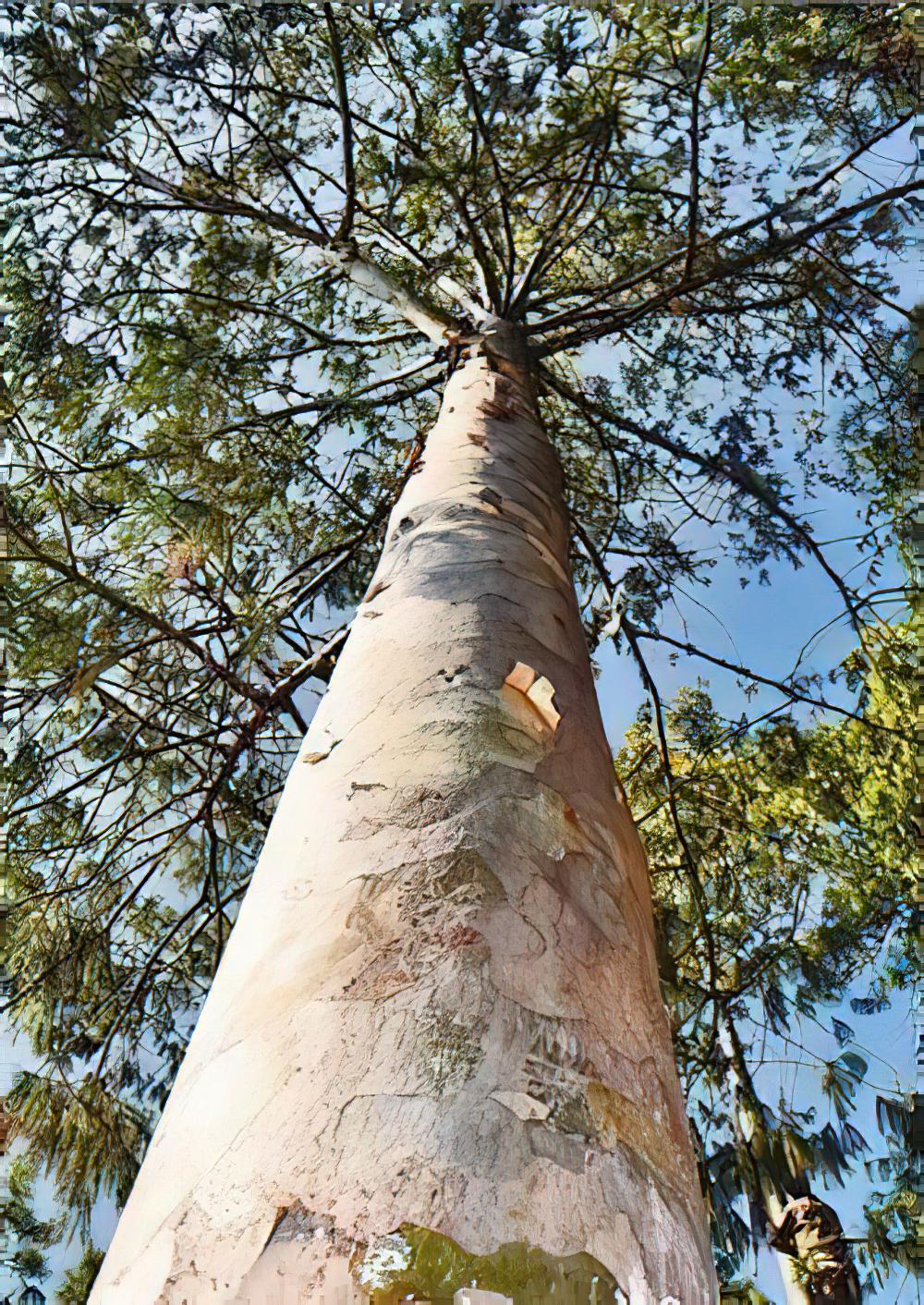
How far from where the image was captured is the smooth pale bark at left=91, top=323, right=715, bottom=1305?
0.52 metres

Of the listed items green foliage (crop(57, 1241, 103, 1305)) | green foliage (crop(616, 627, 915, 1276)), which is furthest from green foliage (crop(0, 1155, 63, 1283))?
green foliage (crop(616, 627, 915, 1276))

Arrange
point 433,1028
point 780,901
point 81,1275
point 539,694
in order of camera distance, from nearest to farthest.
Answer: point 433,1028, point 539,694, point 81,1275, point 780,901

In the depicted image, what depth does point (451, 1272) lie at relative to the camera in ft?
1.58

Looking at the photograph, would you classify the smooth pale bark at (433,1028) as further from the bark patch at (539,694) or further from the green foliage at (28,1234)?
the green foliage at (28,1234)

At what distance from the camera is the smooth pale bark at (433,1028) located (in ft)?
1.70

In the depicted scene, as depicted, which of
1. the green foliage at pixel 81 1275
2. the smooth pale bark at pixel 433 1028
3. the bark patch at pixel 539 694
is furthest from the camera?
the green foliage at pixel 81 1275

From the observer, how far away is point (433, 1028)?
23.8 inches

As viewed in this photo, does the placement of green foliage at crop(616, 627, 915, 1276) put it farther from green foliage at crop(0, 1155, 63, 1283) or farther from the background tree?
green foliage at crop(0, 1155, 63, 1283)

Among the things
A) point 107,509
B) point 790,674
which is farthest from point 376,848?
point 790,674

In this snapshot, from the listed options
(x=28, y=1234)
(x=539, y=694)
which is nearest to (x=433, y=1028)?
(x=539, y=694)

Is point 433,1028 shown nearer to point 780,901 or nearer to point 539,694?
point 539,694

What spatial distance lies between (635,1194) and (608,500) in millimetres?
3882

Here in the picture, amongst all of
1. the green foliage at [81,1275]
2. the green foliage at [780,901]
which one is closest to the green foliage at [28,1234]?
the green foliage at [81,1275]

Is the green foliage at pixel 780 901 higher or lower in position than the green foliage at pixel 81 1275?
higher
